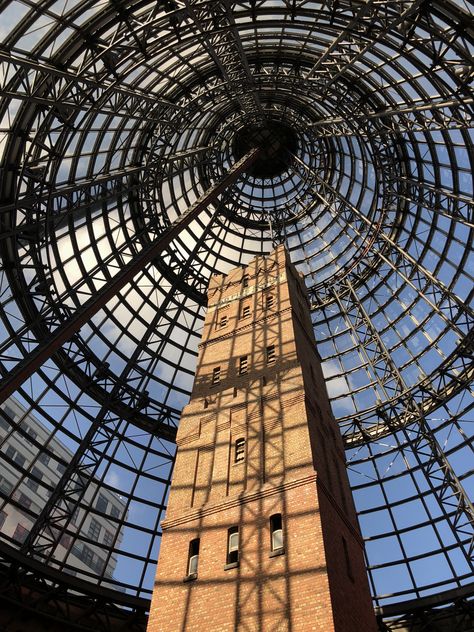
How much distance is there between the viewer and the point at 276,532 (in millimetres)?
15758

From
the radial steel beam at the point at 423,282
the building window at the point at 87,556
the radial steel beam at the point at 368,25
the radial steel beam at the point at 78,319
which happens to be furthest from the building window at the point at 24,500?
the radial steel beam at the point at 368,25

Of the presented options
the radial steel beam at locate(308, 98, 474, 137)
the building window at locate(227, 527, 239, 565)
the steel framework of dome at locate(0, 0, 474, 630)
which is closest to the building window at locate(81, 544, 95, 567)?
the steel framework of dome at locate(0, 0, 474, 630)

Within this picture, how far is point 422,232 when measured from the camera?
32.4 meters

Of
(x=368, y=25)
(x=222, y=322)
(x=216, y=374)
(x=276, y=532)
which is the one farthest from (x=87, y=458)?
(x=368, y=25)

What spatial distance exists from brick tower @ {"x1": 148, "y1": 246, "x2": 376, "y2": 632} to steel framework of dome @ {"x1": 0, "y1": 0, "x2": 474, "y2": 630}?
22.5ft

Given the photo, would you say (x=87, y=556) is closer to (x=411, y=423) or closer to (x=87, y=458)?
(x=87, y=458)

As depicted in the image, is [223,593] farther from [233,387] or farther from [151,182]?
[151,182]

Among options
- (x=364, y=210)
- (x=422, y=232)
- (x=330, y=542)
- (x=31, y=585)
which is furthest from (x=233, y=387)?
(x=364, y=210)

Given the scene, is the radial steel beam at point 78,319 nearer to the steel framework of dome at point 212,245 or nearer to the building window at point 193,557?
the steel framework of dome at point 212,245

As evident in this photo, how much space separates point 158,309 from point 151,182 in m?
8.74

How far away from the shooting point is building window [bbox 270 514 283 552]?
50.3 ft

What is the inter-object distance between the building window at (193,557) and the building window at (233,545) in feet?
3.55

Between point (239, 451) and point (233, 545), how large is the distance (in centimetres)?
411

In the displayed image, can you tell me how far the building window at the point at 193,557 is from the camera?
15.9 metres
